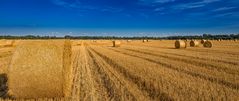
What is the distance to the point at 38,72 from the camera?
8477 mm

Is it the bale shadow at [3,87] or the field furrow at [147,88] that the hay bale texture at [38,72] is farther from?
the field furrow at [147,88]

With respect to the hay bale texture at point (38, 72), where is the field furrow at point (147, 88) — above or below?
below

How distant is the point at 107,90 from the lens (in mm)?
9125

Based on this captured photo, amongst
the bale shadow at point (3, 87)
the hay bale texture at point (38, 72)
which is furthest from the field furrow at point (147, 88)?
the bale shadow at point (3, 87)

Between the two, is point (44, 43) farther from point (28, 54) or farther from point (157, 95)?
point (157, 95)

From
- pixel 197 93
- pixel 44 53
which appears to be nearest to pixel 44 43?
pixel 44 53

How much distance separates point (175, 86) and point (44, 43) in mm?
3739

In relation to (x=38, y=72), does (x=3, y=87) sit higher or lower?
lower

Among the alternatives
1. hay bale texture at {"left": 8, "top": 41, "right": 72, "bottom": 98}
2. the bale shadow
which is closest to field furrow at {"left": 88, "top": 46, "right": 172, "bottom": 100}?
hay bale texture at {"left": 8, "top": 41, "right": 72, "bottom": 98}

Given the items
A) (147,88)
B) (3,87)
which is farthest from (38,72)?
(147,88)

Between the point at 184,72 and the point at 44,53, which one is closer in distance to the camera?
the point at 44,53

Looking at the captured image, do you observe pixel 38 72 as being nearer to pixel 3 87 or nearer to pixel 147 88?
pixel 3 87

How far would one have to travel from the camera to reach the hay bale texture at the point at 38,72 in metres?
8.23

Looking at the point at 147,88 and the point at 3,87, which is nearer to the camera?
the point at 147,88
